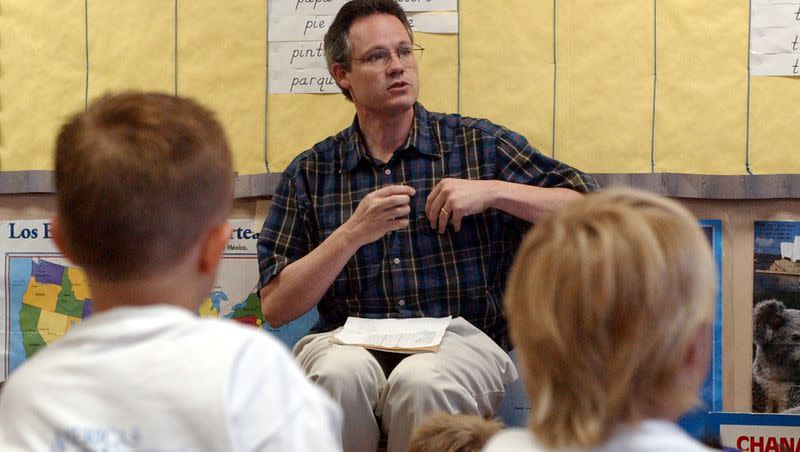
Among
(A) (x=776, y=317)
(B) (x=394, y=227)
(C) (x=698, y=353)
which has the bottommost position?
(A) (x=776, y=317)

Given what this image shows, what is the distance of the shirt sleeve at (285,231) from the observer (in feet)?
6.68

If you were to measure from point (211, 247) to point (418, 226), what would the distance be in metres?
1.09

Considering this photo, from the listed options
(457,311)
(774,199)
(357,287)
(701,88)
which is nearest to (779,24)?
(701,88)

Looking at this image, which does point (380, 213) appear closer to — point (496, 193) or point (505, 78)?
point (496, 193)

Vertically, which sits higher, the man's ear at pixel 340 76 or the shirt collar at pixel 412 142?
the man's ear at pixel 340 76

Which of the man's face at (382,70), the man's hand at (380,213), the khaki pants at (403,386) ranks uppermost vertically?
the man's face at (382,70)

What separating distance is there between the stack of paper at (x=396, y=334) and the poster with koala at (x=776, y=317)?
33.0 inches

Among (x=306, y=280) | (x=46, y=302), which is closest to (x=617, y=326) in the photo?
(x=306, y=280)

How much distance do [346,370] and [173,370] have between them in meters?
0.95

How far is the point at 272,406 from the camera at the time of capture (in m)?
0.81

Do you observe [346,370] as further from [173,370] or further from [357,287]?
[173,370]

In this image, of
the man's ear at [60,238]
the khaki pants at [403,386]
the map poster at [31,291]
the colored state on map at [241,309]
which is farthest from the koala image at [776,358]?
the man's ear at [60,238]

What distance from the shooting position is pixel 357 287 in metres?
2.01

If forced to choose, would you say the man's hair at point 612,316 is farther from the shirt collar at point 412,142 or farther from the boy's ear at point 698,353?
the shirt collar at point 412,142
